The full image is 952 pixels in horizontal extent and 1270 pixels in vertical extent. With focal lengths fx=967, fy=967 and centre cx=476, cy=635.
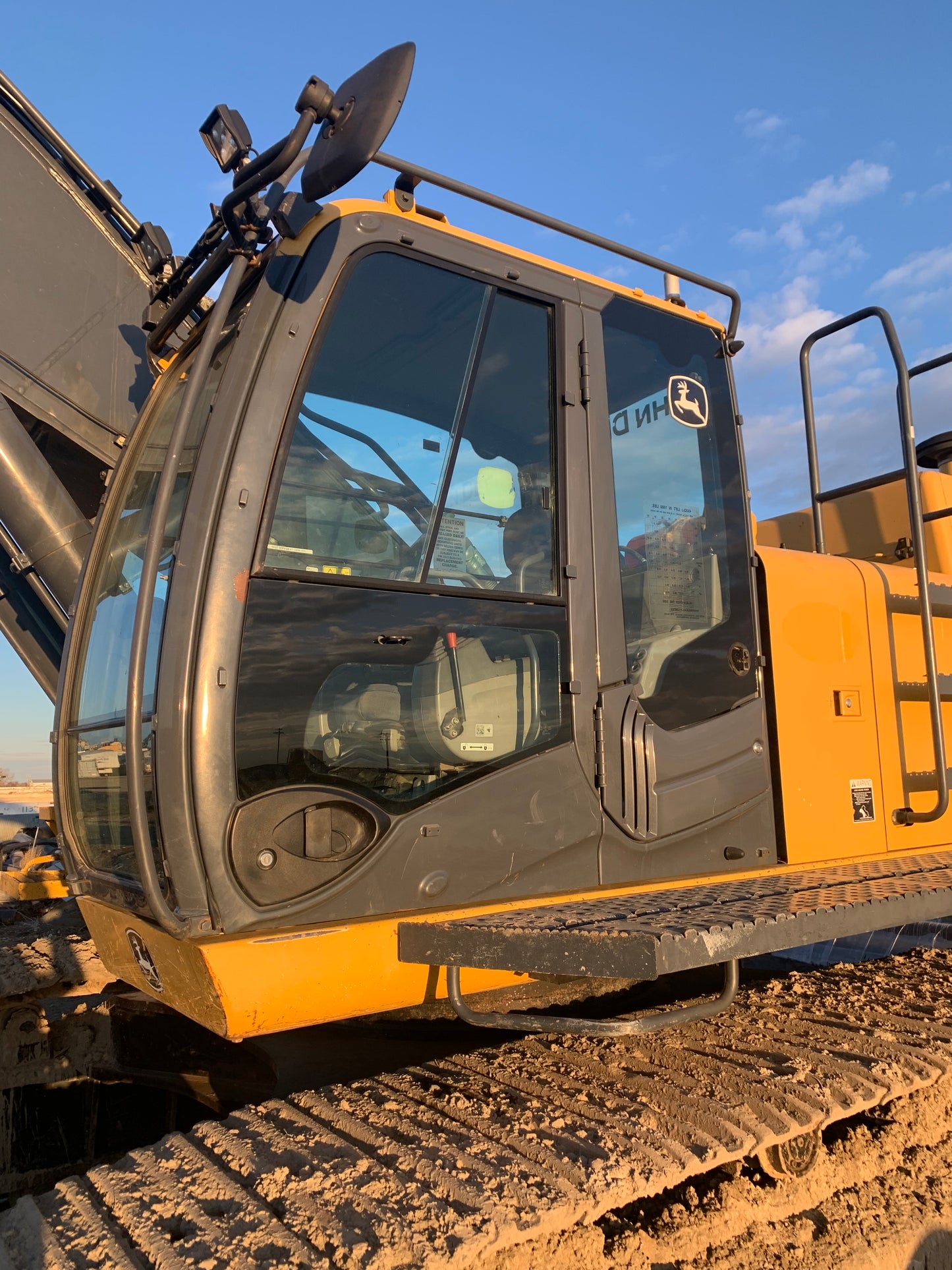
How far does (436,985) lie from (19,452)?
2.42 m

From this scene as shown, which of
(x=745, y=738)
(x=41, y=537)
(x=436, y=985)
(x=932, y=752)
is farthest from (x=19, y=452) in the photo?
(x=932, y=752)

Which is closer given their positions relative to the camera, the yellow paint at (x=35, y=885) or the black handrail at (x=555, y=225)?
the black handrail at (x=555, y=225)

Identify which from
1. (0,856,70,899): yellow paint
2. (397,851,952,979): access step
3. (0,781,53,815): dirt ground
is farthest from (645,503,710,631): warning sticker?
(0,781,53,815): dirt ground

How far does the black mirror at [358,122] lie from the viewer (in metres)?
1.91

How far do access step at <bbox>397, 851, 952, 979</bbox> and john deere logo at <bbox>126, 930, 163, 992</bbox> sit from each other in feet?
1.93

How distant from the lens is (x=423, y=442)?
244cm

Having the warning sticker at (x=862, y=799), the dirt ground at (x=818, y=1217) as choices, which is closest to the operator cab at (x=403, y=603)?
the warning sticker at (x=862, y=799)

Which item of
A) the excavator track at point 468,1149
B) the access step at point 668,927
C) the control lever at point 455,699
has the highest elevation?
the control lever at point 455,699

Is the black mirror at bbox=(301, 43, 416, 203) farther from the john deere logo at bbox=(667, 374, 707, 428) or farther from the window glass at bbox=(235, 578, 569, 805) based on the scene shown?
the john deere logo at bbox=(667, 374, 707, 428)

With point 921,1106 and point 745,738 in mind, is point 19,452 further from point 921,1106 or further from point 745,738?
point 921,1106

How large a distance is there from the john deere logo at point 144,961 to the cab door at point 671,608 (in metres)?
1.13

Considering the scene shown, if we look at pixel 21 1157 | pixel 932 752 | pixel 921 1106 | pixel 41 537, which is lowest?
pixel 21 1157

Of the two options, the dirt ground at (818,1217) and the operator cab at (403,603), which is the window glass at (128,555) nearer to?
the operator cab at (403,603)

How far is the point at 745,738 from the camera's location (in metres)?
2.86
